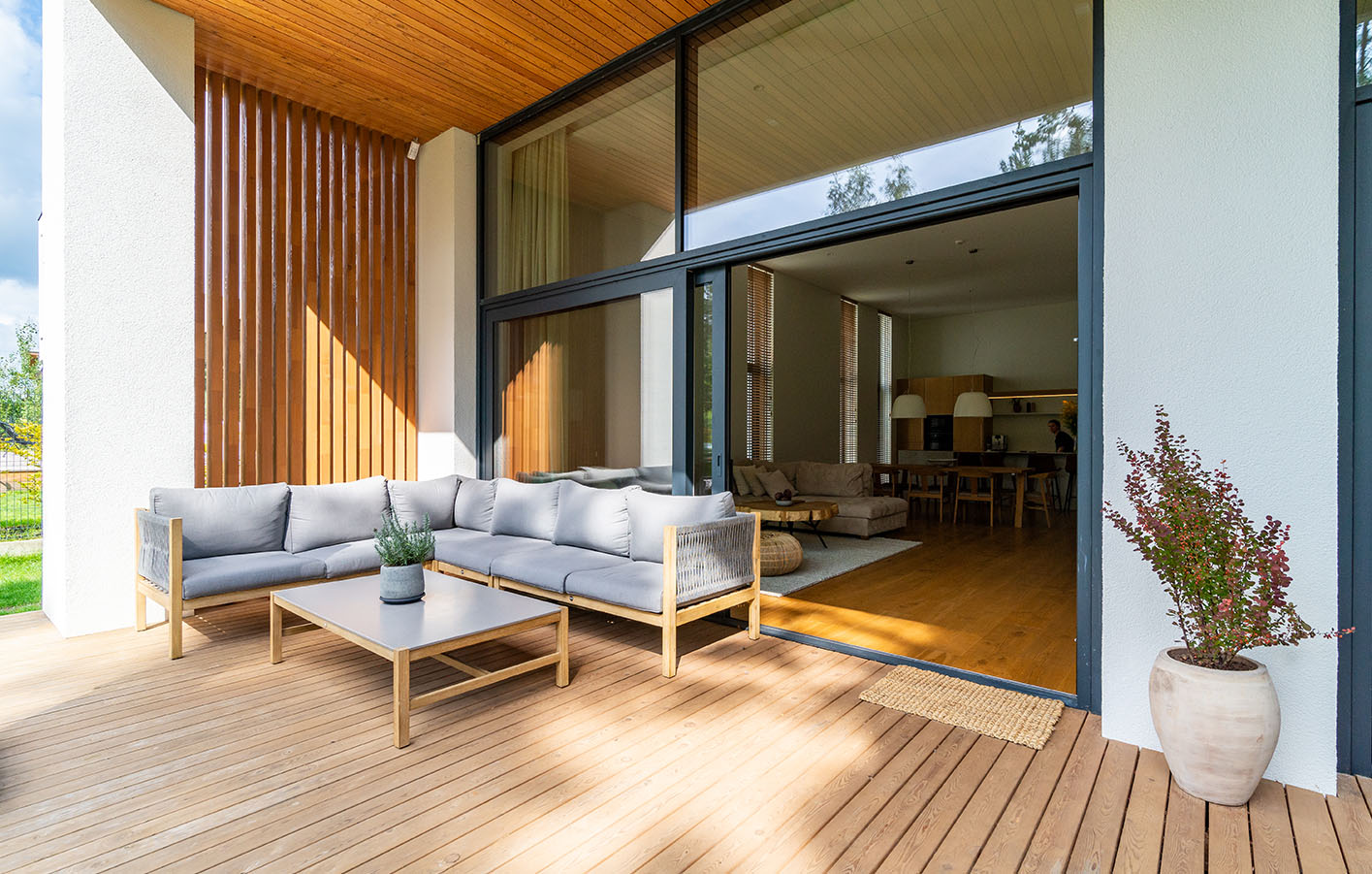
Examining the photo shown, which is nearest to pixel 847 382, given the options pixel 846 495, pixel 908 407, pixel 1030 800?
pixel 908 407

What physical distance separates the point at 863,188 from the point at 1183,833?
2935 mm

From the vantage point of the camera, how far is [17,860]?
1.80m

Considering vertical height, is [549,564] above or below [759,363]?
below

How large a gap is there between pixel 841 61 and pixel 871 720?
129 inches

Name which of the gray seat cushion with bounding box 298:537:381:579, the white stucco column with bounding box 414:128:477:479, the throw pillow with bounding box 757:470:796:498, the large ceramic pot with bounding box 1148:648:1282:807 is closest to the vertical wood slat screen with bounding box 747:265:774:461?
the throw pillow with bounding box 757:470:796:498

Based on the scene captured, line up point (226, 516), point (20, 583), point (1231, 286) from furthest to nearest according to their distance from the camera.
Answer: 1. point (20, 583)
2. point (226, 516)
3. point (1231, 286)

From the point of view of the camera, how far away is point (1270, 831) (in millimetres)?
1977

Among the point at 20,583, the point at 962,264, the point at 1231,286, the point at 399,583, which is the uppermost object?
the point at 962,264

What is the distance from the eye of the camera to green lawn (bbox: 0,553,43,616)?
4824 mm

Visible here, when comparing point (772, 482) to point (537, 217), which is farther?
point (772, 482)

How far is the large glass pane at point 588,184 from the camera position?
4410 mm

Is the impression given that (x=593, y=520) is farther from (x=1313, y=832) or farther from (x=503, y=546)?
(x=1313, y=832)

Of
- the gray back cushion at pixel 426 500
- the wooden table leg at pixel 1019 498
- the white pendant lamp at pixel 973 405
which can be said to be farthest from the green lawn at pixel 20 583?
the white pendant lamp at pixel 973 405

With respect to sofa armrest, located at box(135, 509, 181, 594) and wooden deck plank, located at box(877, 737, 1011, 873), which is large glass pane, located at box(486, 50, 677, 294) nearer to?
sofa armrest, located at box(135, 509, 181, 594)
